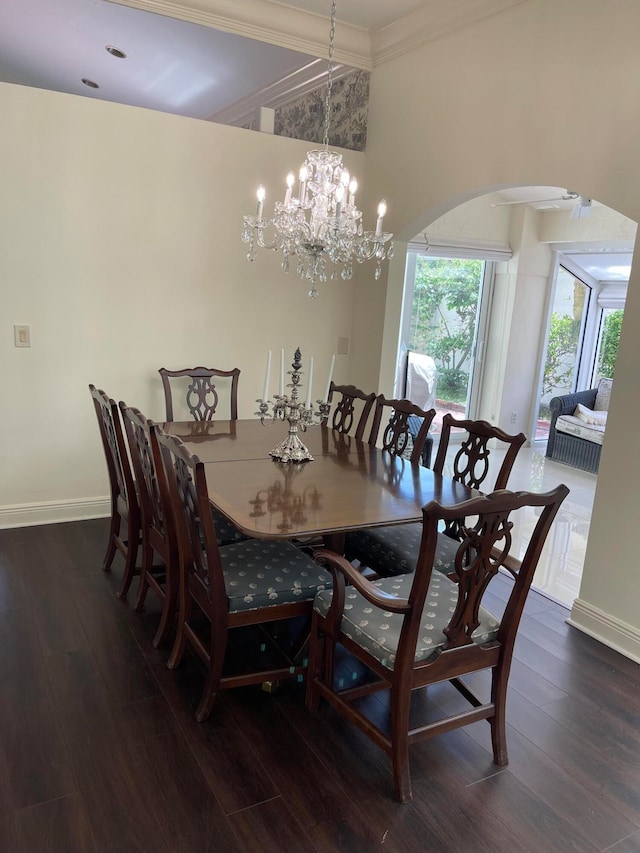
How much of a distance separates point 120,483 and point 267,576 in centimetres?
135

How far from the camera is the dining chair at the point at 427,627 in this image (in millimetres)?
1841

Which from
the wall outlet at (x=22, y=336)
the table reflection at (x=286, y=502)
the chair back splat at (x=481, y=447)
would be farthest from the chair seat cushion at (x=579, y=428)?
the wall outlet at (x=22, y=336)

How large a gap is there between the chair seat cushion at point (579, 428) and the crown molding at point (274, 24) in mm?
3708

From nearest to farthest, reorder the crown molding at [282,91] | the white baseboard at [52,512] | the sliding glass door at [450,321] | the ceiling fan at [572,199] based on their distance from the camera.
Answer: the white baseboard at [52,512] < the crown molding at [282,91] < the ceiling fan at [572,199] < the sliding glass door at [450,321]

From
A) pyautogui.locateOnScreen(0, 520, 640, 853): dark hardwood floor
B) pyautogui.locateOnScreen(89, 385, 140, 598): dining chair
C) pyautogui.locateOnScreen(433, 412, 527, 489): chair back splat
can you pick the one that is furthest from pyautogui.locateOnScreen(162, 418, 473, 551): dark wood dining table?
pyautogui.locateOnScreen(0, 520, 640, 853): dark hardwood floor

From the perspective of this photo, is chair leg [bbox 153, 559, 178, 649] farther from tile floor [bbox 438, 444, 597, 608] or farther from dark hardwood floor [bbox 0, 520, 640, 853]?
tile floor [bbox 438, 444, 597, 608]

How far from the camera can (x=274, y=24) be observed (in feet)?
13.4

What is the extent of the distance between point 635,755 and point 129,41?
4.54 meters

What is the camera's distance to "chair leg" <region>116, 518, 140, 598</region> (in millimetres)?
3115

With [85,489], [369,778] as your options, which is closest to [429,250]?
[85,489]

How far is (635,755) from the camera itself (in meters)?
2.28

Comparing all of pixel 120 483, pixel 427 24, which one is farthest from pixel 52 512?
pixel 427 24

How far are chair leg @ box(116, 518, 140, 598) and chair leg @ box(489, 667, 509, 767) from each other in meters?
1.76

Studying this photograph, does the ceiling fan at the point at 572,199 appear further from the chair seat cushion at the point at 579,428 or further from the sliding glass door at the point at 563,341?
the chair seat cushion at the point at 579,428
